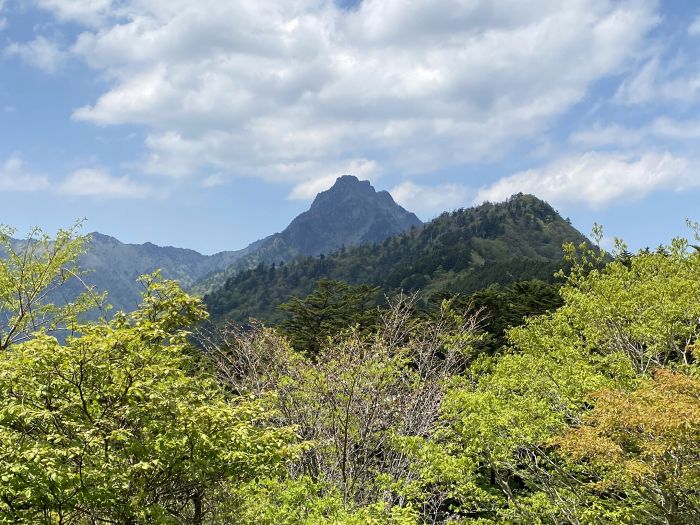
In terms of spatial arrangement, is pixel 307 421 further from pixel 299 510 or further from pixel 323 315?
pixel 323 315

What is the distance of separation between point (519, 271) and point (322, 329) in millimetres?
122958

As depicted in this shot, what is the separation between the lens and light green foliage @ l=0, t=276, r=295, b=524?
6746 mm

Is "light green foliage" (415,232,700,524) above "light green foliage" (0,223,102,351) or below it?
below

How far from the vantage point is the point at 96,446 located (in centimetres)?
727

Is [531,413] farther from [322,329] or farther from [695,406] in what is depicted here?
[322,329]

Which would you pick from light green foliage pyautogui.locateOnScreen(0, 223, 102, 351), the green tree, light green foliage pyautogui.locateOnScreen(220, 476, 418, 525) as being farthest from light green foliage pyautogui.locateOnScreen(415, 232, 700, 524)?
the green tree

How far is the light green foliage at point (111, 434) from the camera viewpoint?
675 centimetres

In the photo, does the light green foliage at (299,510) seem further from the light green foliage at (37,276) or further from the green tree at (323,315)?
the green tree at (323,315)

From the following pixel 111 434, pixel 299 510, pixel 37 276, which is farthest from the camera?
pixel 37 276

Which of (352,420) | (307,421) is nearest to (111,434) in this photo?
(352,420)

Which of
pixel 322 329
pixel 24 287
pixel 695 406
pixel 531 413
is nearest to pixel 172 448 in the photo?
pixel 695 406

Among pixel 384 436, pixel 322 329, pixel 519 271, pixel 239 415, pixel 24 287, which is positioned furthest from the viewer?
pixel 519 271

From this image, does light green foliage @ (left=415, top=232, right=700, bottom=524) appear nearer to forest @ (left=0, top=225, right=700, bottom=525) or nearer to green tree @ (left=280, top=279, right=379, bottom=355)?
forest @ (left=0, top=225, right=700, bottom=525)

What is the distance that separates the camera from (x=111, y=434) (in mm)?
6879
